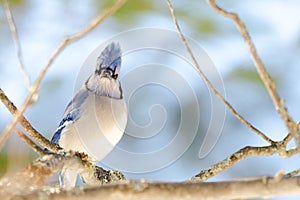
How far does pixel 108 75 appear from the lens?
9.99ft

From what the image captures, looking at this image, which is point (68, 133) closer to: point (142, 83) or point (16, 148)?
point (142, 83)

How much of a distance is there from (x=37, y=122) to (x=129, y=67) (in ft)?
1.98

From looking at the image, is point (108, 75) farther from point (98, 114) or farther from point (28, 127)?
point (28, 127)

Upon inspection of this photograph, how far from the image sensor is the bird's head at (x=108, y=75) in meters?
3.02

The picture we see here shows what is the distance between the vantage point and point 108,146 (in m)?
2.68

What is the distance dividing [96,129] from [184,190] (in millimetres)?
1515

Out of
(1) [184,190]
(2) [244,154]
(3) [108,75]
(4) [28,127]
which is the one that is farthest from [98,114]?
(1) [184,190]

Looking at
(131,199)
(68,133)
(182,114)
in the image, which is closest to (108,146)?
(68,133)

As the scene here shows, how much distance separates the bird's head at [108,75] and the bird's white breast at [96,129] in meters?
0.10

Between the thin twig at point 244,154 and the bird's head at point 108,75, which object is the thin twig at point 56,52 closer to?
the thin twig at point 244,154

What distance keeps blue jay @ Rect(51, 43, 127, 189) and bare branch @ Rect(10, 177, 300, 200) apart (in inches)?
49.7

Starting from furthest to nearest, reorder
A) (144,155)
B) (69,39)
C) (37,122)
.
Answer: (37,122), (144,155), (69,39)

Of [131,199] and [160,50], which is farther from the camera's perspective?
[160,50]

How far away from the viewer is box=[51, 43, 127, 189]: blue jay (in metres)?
2.65
